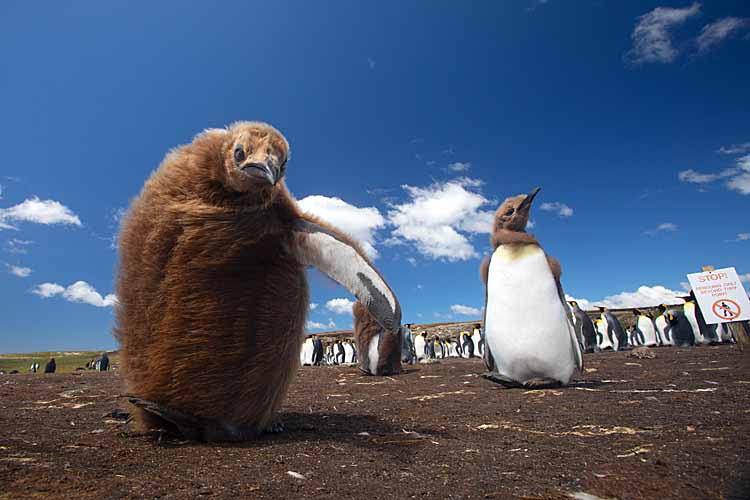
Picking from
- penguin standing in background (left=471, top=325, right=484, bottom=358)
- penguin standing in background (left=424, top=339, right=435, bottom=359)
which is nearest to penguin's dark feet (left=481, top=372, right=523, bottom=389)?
penguin standing in background (left=424, top=339, right=435, bottom=359)

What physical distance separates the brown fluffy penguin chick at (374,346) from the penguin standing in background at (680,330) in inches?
568

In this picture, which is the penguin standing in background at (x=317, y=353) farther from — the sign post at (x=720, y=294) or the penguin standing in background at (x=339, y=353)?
the sign post at (x=720, y=294)

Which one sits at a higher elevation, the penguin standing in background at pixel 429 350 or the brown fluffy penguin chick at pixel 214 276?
the penguin standing in background at pixel 429 350

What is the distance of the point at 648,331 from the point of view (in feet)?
62.1

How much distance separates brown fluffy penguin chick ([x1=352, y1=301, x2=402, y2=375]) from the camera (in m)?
8.79

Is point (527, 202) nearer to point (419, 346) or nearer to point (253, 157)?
point (253, 157)

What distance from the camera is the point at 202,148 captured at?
262 cm

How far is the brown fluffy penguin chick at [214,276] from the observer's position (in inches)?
97.3

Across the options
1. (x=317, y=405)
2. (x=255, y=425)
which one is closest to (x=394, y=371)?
(x=317, y=405)

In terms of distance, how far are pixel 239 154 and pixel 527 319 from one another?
3.91m

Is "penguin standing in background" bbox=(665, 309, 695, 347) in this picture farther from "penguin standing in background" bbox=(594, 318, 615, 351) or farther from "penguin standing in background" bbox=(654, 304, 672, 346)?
"penguin standing in background" bbox=(594, 318, 615, 351)

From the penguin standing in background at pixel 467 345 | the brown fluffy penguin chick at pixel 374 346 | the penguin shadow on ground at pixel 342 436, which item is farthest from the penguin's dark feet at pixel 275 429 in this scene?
the penguin standing in background at pixel 467 345

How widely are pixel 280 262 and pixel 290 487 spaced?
1.25 meters

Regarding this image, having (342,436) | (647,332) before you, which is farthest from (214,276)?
(647,332)
